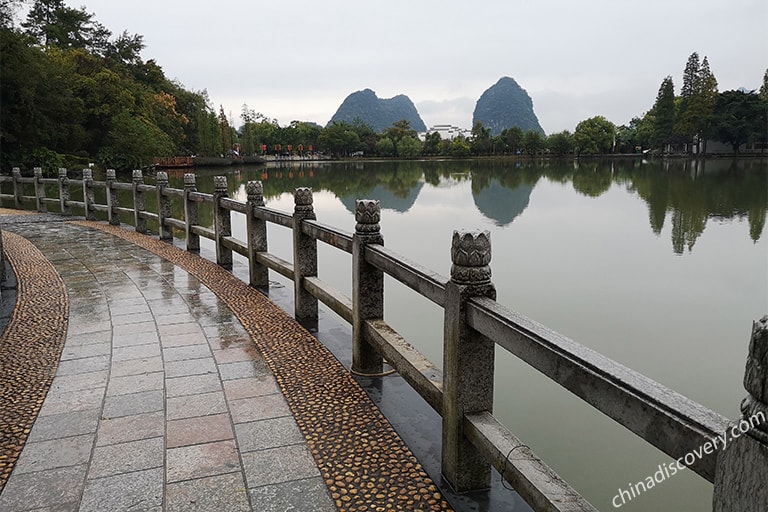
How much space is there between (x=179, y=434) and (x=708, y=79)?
72.1 meters

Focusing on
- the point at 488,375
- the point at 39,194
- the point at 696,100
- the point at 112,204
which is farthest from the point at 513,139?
the point at 488,375

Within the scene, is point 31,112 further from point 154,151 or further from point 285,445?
point 285,445

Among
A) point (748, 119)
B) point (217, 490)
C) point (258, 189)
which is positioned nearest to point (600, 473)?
point (217, 490)

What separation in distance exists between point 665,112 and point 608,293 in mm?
67590

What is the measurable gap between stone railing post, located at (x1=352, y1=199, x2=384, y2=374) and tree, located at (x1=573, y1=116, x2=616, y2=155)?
86.1 m

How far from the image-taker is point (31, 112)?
28.2 meters

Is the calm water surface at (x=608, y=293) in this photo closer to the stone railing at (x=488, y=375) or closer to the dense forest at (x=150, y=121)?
the stone railing at (x=488, y=375)

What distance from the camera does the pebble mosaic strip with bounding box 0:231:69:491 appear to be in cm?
314

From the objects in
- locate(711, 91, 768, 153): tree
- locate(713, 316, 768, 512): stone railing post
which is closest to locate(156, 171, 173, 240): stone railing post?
locate(713, 316, 768, 512): stone railing post

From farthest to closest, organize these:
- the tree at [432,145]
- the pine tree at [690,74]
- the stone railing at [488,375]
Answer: the tree at [432,145] < the pine tree at [690,74] < the stone railing at [488,375]

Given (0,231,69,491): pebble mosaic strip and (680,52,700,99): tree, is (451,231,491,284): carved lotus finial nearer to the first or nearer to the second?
(0,231,69,491): pebble mosaic strip

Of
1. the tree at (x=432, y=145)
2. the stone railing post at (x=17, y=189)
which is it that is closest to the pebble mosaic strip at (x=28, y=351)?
the stone railing post at (x=17, y=189)

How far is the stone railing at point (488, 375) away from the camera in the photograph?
1.25 m

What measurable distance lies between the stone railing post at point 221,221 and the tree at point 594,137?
83282 mm
